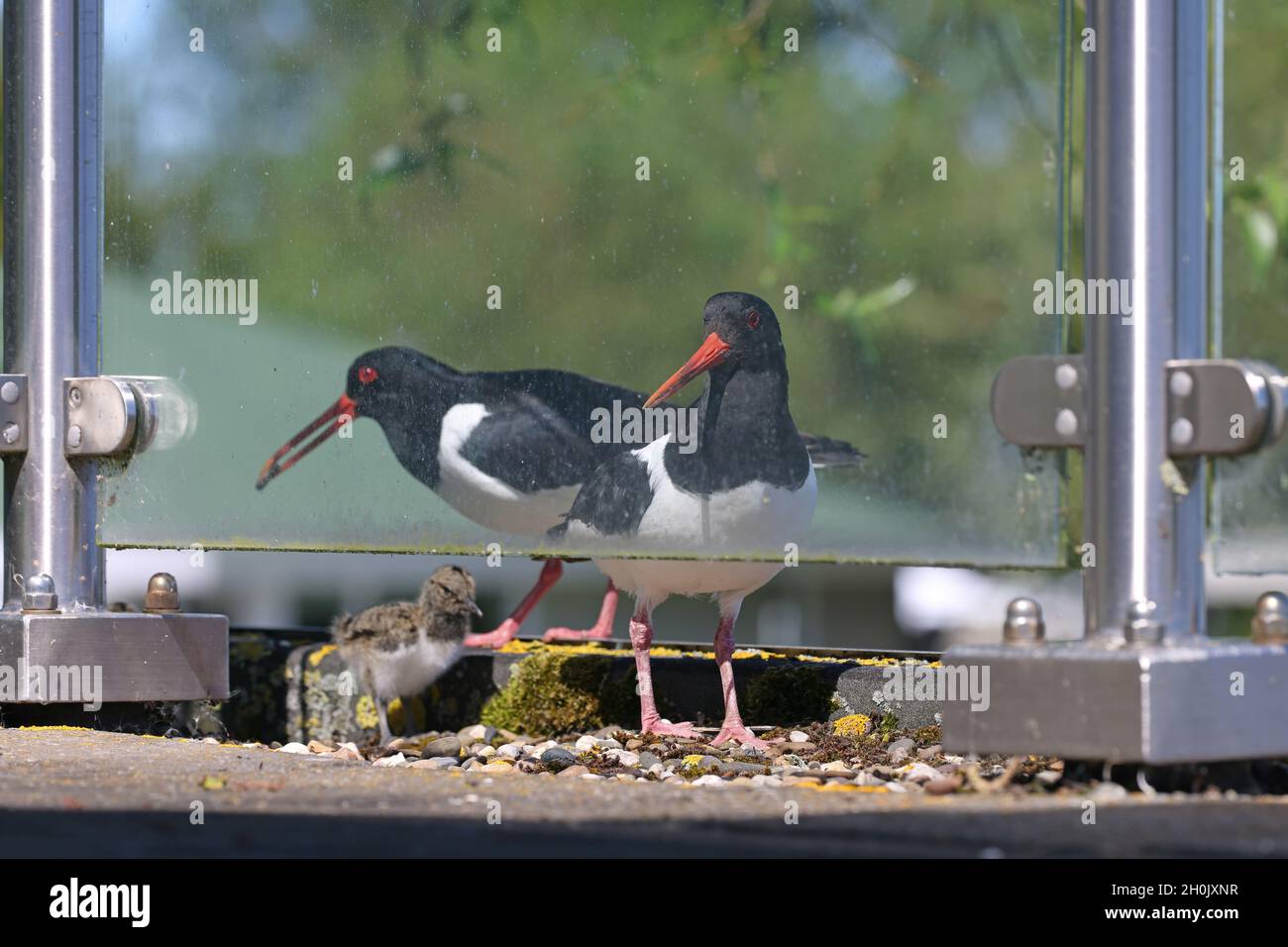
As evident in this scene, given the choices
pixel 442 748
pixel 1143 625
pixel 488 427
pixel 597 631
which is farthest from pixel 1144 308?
pixel 597 631

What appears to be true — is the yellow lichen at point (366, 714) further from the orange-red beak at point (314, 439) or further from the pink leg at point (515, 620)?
the orange-red beak at point (314, 439)

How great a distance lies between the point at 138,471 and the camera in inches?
248

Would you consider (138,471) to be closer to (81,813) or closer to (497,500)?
(497,500)

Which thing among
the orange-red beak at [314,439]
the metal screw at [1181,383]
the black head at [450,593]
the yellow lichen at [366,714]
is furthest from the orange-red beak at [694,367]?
the black head at [450,593]

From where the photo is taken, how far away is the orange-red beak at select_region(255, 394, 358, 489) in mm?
5949

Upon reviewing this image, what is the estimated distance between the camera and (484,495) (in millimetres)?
5625

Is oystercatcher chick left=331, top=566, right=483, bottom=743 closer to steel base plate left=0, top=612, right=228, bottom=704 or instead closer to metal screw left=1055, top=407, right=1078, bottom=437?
steel base plate left=0, top=612, right=228, bottom=704

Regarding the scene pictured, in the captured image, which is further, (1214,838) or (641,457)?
(641,457)

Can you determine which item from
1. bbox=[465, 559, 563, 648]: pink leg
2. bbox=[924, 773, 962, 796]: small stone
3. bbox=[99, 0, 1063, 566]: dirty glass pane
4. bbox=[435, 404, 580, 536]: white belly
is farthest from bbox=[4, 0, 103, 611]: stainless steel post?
bbox=[924, 773, 962, 796]: small stone

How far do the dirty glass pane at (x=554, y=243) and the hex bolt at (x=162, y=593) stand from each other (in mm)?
177

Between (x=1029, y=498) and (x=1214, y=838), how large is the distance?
3.89 ft

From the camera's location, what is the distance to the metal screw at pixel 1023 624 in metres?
4.25

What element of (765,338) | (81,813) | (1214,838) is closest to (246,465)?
(765,338)

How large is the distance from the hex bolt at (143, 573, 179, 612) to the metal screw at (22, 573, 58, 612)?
28 centimetres
